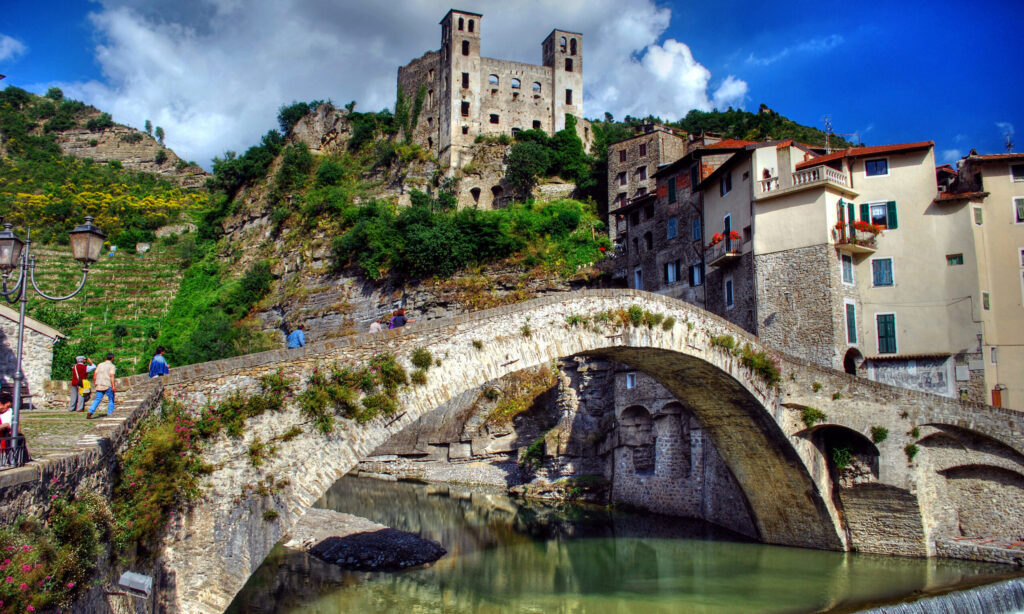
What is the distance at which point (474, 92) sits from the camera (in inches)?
2088

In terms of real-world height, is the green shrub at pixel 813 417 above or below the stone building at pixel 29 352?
below

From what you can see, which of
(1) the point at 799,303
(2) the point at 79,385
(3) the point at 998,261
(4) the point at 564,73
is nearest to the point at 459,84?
(4) the point at 564,73

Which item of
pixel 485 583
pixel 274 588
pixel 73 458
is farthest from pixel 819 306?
pixel 73 458

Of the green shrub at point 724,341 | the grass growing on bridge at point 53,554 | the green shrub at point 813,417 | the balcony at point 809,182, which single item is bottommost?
the grass growing on bridge at point 53,554

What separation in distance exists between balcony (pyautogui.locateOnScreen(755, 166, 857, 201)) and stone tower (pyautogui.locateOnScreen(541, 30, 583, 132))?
31.5 m

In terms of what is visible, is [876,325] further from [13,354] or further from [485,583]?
[13,354]

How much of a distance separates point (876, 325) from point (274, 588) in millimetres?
20642

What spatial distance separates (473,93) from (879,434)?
139 ft

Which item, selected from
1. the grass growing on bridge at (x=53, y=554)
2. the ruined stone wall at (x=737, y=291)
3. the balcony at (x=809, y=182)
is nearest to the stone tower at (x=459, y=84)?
the ruined stone wall at (x=737, y=291)

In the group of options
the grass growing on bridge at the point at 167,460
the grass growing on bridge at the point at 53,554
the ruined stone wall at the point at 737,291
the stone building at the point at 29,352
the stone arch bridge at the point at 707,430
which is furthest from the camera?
the ruined stone wall at the point at 737,291

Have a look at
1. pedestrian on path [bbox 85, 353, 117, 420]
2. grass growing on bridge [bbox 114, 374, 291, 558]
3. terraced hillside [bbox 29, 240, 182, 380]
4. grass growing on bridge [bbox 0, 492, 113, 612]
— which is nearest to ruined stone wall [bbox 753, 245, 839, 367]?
grass growing on bridge [bbox 114, 374, 291, 558]

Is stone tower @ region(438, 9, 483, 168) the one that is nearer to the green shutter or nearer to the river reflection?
the green shutter

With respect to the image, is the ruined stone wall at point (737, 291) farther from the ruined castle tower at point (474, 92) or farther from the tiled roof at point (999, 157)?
the ruined castle tower at point (474, 92)

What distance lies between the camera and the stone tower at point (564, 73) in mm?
54906
